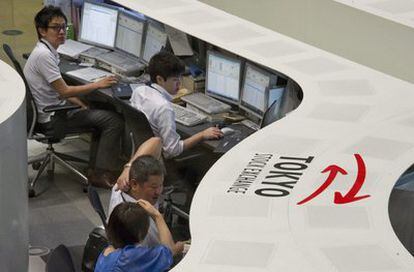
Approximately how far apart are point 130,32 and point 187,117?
1438mm

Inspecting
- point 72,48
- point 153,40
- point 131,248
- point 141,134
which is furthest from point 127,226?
point 72,48

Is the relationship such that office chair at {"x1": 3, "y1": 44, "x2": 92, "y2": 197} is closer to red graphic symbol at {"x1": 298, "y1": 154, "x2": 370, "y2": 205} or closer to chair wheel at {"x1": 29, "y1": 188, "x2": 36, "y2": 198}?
chair wheel at {"x1": 29, "y1": 188, "x2": 36, "y2": 198}

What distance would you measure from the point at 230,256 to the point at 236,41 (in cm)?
299

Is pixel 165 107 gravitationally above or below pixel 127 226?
below

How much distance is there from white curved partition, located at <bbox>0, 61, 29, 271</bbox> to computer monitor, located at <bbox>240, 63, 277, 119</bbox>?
183cm

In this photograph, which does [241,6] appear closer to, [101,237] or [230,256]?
[101,237]

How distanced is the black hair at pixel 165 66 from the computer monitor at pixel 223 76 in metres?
0.58

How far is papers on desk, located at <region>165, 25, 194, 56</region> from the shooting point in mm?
7184

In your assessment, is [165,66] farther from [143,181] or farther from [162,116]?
[143,181]

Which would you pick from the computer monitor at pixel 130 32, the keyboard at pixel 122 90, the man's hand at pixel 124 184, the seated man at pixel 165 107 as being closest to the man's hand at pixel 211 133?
the seated man at pixel 165 107

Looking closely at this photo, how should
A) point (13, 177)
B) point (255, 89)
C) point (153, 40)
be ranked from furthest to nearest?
1. point (153, 40)
2. point (255, 89)
3. point (13, 177)

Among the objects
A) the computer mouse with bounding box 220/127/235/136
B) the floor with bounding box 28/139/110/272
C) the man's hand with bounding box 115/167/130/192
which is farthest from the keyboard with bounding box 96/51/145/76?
the man's hand with bounding box 115/167/130/192

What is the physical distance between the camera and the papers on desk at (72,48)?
7857mm

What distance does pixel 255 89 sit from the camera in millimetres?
6500
